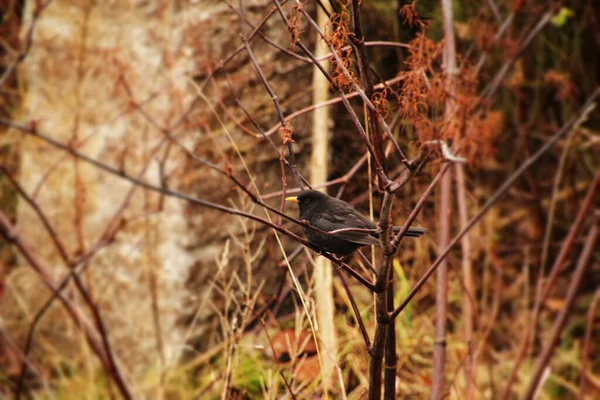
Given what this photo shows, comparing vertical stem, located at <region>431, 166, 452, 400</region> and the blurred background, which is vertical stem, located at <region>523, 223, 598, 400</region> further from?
vertical stem, located at <region>431, 166, 452, 400</region>

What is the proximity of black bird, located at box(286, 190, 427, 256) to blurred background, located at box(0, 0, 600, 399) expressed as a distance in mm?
495

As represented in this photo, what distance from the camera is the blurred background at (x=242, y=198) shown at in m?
2.76

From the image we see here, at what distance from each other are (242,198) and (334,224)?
1.67 feet

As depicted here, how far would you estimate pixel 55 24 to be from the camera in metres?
3.97

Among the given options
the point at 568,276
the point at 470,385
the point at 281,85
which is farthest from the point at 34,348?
the point at 568,276

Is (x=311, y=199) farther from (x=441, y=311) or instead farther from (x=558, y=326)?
(x=558, y=326)

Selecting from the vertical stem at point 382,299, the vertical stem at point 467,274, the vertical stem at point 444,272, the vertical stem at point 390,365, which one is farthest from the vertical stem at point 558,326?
the vertical stem at point 382,299

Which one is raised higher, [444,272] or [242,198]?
[242,198]

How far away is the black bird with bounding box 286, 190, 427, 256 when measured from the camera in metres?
1.62

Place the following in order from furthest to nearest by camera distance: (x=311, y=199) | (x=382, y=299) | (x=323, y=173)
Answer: (x=323, y=173)
(x=311, y=199)
(x=382, y=299)

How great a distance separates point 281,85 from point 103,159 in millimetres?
1339

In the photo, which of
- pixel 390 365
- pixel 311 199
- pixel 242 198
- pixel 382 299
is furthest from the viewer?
pixel 242 198

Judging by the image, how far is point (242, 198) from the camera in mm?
2131

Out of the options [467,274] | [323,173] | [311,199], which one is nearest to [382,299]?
[311,199]
